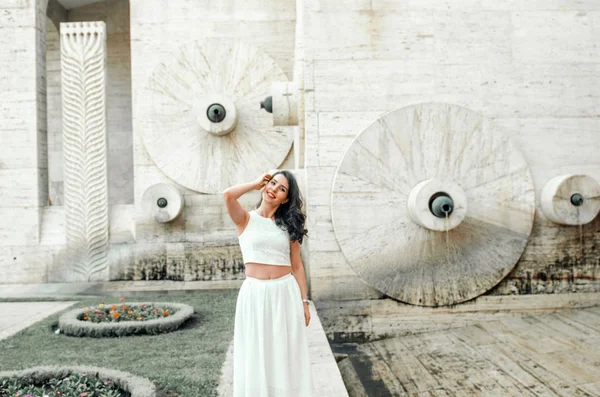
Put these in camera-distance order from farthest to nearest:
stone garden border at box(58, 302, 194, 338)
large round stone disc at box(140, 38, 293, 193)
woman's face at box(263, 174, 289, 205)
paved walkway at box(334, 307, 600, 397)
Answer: large round stone disc at box(140, 38, 293, 193), stone garden border at box(58, 302, 194, 338), paved walkway at box(334, 307, 600, 397), woman's face at box(263, 174, 289, 205)

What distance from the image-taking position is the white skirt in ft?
8.84

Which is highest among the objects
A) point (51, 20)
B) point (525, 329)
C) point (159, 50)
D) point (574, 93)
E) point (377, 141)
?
point (51, 20)

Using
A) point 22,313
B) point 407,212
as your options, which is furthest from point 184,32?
point 407,212

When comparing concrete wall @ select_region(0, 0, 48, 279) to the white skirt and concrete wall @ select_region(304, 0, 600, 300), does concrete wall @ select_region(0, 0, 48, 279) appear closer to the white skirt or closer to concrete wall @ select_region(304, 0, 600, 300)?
concrete wall @ select_region(304, 0, 600, 300)

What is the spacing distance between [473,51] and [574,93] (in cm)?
122

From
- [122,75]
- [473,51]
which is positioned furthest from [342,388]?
[122,75]

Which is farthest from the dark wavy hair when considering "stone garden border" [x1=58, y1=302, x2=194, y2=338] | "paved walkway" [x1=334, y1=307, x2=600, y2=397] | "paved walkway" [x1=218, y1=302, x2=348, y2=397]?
"stone garden border" [x1=58, y1=302, x2=194, y2=338]

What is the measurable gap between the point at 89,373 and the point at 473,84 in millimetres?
4846

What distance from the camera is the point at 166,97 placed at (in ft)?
32.9

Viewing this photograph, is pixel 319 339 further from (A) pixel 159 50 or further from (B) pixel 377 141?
(A) pixel 159 50

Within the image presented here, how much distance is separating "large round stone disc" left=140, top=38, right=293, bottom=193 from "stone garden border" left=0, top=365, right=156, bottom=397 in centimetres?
635

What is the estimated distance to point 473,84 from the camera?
6.48m

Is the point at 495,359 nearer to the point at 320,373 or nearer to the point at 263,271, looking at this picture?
the point at 320,373

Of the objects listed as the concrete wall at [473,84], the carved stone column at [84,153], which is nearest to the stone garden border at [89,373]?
the concrete wall at [473,84]
